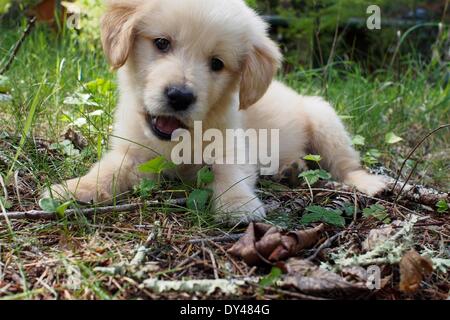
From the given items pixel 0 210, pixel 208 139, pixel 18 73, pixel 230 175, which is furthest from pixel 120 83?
pixel 18 73

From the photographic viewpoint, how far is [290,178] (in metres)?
3.12

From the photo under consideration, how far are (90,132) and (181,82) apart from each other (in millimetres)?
904

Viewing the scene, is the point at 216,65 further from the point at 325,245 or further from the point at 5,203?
the point at 5,203

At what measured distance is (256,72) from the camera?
8.63ft

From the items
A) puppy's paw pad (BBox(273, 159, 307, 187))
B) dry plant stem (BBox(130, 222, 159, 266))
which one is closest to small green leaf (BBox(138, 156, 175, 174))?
dry plant stem (BBox(130, 222, 159, 266))

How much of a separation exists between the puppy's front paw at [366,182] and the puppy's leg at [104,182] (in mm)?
1210

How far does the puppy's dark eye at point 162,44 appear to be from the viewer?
245cm

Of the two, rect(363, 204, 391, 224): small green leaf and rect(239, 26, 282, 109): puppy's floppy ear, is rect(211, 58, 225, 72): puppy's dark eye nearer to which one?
rect(239, 26, 282, 109): puppy's floppy ear

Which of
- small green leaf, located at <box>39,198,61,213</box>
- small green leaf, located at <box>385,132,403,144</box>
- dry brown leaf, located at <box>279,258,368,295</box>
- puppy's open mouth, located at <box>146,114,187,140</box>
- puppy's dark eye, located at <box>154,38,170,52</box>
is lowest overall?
dry brown leaf, located at <box>279,258,368,295</box>

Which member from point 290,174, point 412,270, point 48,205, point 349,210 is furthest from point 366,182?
point 48,205

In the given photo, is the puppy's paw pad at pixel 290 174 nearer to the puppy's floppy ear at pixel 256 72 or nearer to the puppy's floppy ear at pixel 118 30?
the puppy's floppy ear at pixel 256 72

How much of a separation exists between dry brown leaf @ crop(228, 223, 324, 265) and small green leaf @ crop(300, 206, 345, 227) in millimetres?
206

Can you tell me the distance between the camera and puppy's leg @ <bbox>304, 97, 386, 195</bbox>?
10.6 ft

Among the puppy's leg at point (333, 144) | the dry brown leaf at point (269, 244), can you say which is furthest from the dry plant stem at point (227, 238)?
the puppy's leg at point (333, 144)
